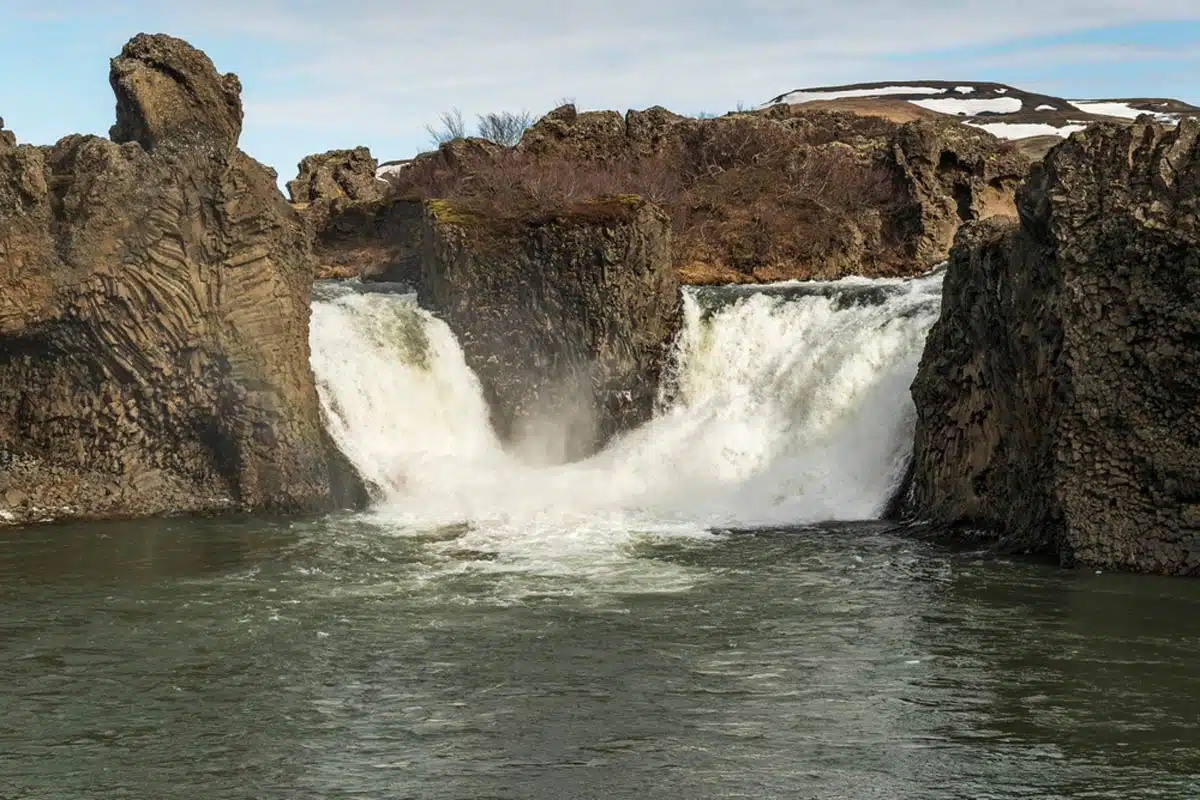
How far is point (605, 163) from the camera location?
4994 cm

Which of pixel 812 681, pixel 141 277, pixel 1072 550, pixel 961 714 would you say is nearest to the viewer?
pixel 961 714

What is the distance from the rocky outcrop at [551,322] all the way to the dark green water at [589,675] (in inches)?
368

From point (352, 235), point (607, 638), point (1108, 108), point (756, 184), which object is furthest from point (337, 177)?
point (1108, 108)

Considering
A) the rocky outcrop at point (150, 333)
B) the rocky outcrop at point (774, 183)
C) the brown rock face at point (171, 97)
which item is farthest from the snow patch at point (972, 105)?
the rocky outcrop at point (150, 333)

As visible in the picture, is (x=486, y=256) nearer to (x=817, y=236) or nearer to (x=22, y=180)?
(x=22, y=180)

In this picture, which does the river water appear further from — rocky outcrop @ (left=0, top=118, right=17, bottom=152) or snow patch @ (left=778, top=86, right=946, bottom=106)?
snow patch @ (left=778, top=86, right=946, bottom=106)

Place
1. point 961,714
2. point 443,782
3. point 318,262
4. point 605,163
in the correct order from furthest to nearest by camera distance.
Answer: point 605,163 < point 318,262 < point 961,714 < point 443,782

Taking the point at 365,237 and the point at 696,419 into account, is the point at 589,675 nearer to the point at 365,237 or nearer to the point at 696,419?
the point at 696,419

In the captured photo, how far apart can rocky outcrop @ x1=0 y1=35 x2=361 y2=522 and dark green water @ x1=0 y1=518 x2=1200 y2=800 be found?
371 centimetres

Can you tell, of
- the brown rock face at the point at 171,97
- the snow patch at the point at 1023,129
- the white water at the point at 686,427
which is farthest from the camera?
the snow patch at the point at 1023,129

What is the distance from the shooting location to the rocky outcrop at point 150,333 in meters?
25.9

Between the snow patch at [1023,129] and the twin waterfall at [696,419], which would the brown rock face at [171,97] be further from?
the snow patch at [1023,129]

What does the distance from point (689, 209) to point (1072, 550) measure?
84.8 ft

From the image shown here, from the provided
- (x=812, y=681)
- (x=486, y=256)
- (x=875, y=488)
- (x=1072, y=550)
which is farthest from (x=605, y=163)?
(x=812, y=681)
